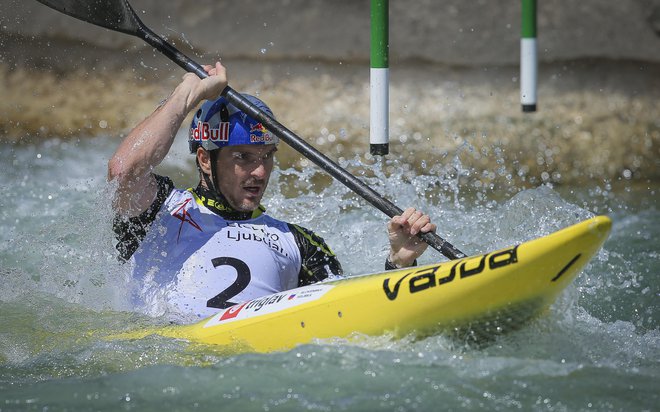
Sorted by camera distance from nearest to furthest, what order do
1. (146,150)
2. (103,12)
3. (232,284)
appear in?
(146,150)
(232,284)
(103,12)

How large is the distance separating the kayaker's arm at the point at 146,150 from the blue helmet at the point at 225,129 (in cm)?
13

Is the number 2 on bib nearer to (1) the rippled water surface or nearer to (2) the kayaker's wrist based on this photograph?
(1) the rippled water surface

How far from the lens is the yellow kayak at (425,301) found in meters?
2.81

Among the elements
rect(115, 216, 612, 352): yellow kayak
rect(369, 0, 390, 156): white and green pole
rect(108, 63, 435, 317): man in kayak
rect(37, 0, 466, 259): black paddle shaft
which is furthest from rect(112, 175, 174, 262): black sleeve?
rect(369, 0, 390, 156): white and green pole

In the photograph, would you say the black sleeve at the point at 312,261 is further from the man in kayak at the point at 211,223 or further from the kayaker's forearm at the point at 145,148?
the kayaker's forearm at the point at 145,148

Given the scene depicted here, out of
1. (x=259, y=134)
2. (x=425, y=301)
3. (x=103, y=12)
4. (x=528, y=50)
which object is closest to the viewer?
(x=425, y=301)

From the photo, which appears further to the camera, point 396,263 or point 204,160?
point 204,160

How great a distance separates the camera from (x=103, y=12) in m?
4.17

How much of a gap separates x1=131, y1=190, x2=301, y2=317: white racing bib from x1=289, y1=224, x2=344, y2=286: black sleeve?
0.05m

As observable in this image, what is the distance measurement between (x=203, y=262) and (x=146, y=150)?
0.50 meters

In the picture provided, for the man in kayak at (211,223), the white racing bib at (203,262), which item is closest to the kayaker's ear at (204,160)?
the man in kayak at (211,223)

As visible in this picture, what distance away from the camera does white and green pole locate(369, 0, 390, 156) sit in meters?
4.69

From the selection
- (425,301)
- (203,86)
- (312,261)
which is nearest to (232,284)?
(312,261)

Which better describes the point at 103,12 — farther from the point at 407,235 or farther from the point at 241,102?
the point at 407,235
